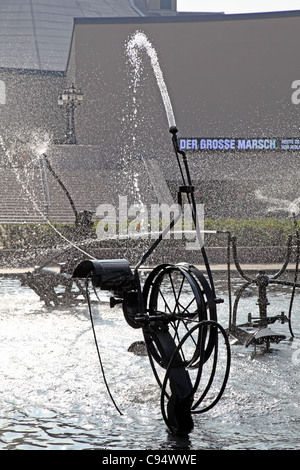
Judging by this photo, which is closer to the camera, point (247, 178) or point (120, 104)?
point (247, 178)

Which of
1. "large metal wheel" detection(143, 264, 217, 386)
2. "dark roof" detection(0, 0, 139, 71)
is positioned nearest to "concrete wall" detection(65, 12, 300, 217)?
"dark roof" detection(0, 0, 139, 71)

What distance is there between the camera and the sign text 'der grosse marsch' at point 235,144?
3472 cm

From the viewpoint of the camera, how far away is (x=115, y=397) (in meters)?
5.36

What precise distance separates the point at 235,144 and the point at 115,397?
30.4m

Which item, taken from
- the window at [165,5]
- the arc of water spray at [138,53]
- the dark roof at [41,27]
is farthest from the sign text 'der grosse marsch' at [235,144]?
the window at [165,5]

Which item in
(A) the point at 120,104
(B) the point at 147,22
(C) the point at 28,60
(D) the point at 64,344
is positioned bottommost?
(D) the point at 64,344

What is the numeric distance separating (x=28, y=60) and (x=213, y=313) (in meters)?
67.7

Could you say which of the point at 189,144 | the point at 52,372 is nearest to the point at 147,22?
the point at 189,144

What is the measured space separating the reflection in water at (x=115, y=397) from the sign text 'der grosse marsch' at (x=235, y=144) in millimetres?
27085

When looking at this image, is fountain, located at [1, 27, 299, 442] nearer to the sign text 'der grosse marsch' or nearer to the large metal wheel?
the large metal wheel

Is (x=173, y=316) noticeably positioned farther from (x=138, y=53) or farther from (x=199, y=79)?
(x=138, y=53)

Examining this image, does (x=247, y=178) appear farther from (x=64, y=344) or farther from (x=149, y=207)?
(x=64, y=344)

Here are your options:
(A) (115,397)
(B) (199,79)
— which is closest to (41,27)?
(B) (199,79)
